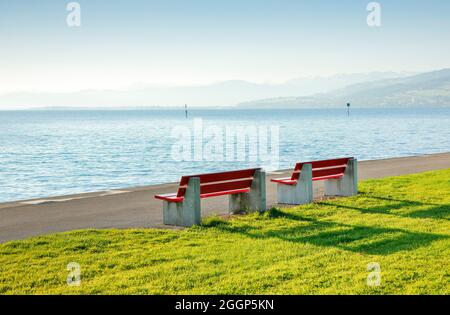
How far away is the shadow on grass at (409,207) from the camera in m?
11.0

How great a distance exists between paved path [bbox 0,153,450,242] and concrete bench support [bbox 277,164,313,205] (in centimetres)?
40

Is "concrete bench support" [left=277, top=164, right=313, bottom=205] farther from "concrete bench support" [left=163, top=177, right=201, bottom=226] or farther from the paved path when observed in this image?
"concrete bench support" [left=163, top=177, right=201, bottom=226]

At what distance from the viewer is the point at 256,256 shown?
26.4ft

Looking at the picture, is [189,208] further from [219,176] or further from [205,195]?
[219,176]

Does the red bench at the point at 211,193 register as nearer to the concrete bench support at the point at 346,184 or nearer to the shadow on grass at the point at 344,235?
the shadow on grass at the point at 344,235

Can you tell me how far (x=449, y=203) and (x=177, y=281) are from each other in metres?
7.02

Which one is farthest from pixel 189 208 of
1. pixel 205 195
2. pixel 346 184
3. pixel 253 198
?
pixel 346 184

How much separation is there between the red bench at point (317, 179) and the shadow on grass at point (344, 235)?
2034mm

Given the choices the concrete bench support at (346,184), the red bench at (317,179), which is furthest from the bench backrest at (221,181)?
the concrete bench support at (346,184)

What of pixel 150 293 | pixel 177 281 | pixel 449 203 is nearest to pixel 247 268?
pixel 177 281

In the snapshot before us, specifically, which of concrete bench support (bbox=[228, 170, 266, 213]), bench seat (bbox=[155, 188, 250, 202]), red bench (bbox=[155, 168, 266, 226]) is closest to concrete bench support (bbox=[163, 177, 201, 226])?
red bench (bbox=[155, 168, 266, 226])

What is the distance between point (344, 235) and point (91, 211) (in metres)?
5.17
